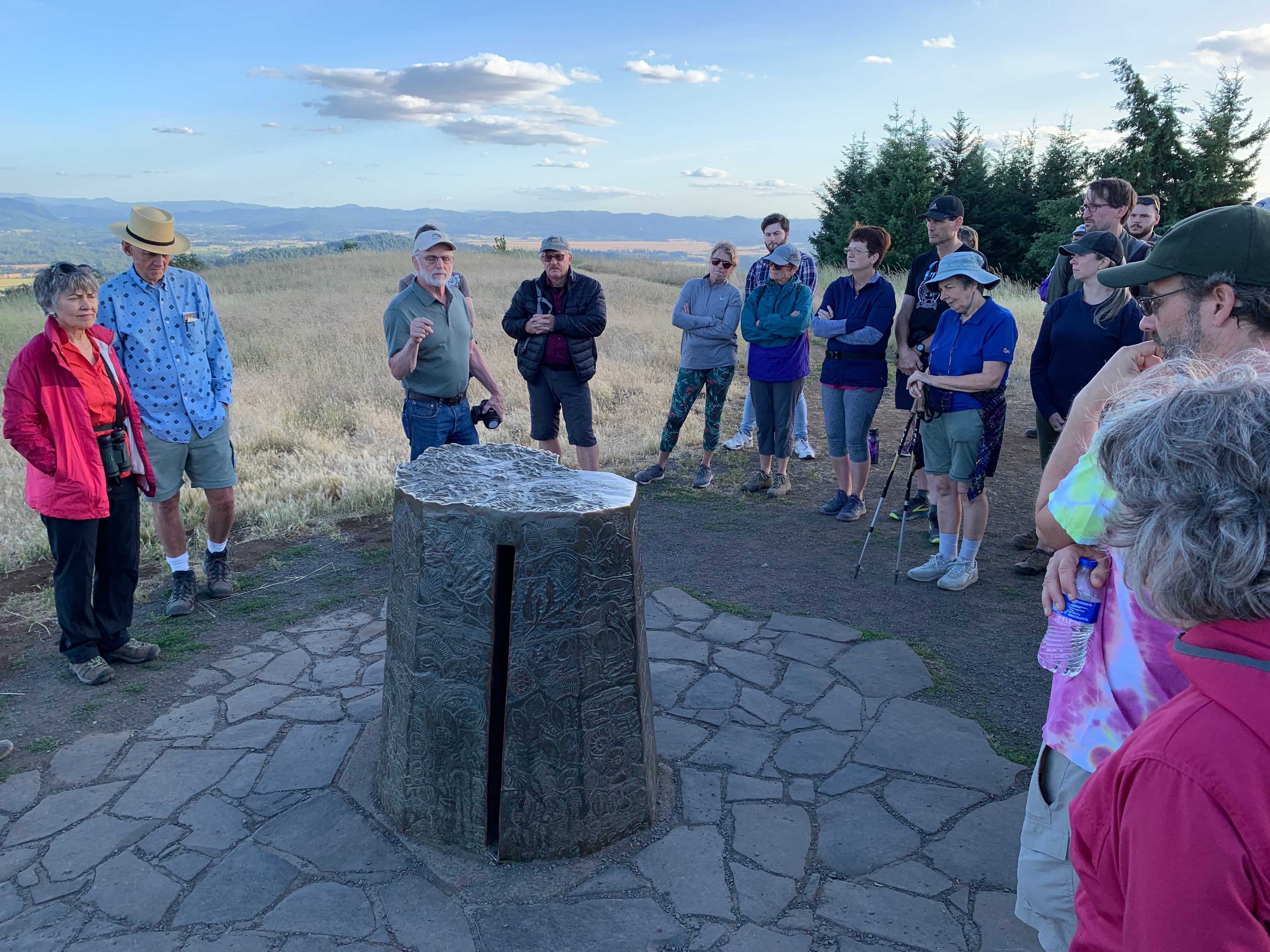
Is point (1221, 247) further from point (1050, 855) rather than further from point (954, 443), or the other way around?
point (954, 443)

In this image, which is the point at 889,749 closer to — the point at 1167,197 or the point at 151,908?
the point at 151,908

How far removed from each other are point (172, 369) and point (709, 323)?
3.99m

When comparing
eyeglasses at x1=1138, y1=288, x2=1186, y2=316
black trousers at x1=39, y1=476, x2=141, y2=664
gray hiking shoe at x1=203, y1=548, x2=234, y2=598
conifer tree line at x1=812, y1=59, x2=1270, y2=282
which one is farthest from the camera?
conifer tree line at x1=812, y1=59, x2=1270, y2=282

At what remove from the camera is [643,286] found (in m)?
25.5

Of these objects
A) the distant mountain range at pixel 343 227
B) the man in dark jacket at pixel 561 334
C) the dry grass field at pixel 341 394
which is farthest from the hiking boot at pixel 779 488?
the distant mountain range at pixel 343 227

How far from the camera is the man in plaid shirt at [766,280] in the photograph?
23.9 ft

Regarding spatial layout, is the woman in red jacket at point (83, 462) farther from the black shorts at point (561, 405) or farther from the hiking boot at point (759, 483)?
the hiking boot at point (759, 483)

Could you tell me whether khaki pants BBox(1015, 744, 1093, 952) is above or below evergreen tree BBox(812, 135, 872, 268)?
below

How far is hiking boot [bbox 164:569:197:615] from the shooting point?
488 cm

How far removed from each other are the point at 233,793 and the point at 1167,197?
26.4m

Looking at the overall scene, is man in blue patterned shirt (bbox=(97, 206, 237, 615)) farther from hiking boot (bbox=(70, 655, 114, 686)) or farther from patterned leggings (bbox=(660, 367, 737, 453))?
patterned leggings (bbox=(660, 367, 737, 453))

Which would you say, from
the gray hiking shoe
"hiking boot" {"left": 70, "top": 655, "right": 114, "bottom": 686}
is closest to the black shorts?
the gray hiking shoe

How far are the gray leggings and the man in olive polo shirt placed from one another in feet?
8.17

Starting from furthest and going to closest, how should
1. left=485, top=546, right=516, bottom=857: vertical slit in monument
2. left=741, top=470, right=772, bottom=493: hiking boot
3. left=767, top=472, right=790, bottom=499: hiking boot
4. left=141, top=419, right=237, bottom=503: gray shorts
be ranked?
1. left=741, top=470, right=772, bottom=493: hiking boot
2. left=767, top=472, right=790, bottom=499: hiking boot
3. left=141, top=419, right=237, bottom=503: gray shorts
4. left=485, top=546, right=516, bottom=857: vertical slit in monument
